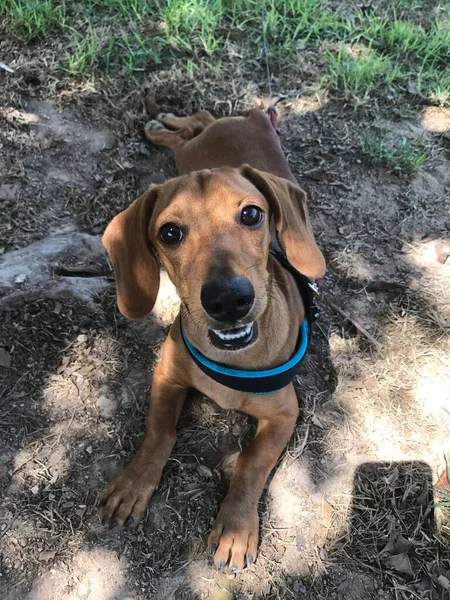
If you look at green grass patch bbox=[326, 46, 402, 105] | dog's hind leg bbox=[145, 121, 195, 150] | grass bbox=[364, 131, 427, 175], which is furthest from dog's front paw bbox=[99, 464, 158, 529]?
green grass patch bbox=[326, 46, 402, 105]

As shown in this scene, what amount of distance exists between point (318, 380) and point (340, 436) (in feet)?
1.27

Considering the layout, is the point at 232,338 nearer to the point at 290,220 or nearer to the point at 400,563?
the point at 290,220

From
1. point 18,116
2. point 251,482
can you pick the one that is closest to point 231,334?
point 251,482

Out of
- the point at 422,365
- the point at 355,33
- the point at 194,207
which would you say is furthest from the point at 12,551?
the point at 355,33

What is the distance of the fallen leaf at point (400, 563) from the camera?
2.64m

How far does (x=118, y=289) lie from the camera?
277 centimetres

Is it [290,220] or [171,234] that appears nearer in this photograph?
[171,234]

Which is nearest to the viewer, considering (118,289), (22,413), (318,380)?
(118,289)

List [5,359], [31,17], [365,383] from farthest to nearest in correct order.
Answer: [31,17], [365,383], [5,359]

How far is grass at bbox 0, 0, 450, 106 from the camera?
4617 millimetres

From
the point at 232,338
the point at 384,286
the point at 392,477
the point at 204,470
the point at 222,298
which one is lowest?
the point at 204,470

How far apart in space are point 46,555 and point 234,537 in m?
0.95

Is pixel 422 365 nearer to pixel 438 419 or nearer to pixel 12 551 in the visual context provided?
pixel 438 419

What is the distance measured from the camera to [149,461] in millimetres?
2820
